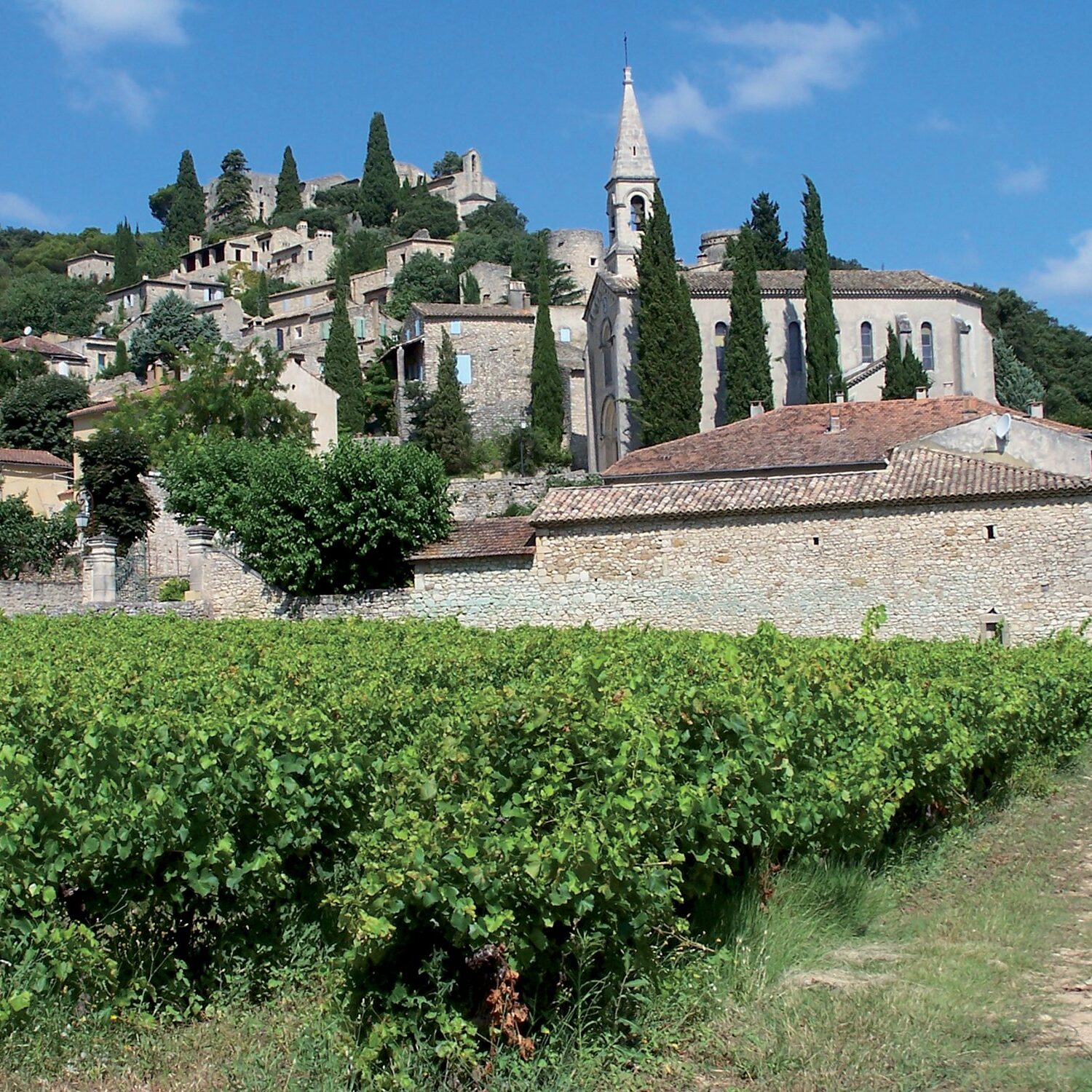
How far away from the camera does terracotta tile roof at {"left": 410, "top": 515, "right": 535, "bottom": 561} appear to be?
78.5ft

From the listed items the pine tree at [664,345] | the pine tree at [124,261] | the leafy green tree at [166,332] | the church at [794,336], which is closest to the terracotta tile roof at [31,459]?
the church at [794,336]

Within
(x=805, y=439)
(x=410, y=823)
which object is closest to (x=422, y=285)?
(x=805, y=439)

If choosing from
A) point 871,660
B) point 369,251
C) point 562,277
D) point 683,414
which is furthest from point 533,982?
point 369,251

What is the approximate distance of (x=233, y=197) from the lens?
436 feet

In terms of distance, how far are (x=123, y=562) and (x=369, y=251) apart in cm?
7440

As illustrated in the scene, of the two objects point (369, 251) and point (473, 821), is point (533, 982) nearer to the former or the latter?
point (473, 821)

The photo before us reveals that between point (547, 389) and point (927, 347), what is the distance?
1883 cm

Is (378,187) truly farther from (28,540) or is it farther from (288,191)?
(28,540)

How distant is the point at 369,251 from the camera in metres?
106

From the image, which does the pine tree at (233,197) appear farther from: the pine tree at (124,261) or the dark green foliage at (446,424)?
the dark green foliage at (446,424)

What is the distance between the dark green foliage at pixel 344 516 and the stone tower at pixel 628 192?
1372 inches

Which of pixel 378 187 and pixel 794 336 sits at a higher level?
pixel 378 187

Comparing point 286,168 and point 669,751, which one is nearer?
point 669,751

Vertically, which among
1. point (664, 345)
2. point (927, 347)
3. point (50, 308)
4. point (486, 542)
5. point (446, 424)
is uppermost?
point (50, 308)
